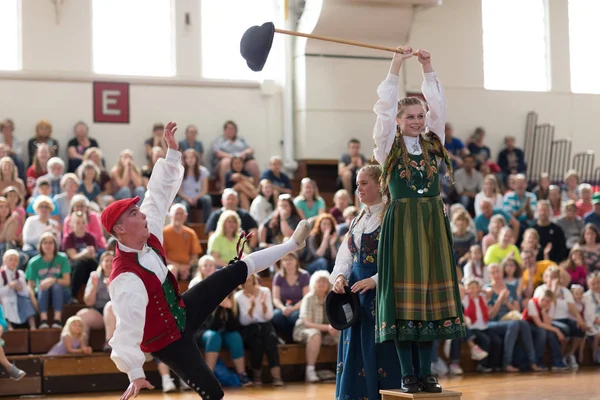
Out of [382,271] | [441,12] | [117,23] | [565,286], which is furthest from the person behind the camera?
[441,12]

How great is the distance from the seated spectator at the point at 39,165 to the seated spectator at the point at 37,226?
1.40 metres

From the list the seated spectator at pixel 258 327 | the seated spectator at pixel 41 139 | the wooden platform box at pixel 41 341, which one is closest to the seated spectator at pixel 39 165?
the seated spectator at pixel 41 139

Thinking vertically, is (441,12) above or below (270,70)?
above

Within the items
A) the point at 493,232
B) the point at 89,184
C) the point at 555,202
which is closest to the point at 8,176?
the point at 89,184

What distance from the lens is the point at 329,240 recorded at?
9820 millimetres

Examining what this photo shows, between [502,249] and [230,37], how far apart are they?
507 centimetres

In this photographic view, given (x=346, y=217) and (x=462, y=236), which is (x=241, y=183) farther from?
(x=462, y=236)

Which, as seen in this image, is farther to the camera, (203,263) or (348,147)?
(348,147)

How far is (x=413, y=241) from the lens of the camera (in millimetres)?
4512

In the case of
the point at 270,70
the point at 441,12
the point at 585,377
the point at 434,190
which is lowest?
the point at 585,377

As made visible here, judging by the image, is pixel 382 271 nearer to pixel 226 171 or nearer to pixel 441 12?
pixel 226 171

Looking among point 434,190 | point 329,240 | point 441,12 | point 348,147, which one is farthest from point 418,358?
point 441,12

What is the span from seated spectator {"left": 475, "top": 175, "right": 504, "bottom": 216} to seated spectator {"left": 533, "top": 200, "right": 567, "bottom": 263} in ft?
2.25

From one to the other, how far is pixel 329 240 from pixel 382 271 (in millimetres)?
5236
